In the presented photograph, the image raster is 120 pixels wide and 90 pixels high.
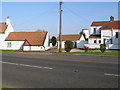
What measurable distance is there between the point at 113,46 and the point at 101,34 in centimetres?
714

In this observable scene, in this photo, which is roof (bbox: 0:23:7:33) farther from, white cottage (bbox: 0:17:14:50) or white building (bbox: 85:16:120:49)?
white building (bbox: 85:16:120:49)

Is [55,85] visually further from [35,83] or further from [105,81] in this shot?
[105,81]

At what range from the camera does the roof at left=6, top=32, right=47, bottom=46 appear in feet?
152

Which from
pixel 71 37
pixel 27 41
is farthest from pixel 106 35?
pixel 27 41

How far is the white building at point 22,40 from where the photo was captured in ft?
150

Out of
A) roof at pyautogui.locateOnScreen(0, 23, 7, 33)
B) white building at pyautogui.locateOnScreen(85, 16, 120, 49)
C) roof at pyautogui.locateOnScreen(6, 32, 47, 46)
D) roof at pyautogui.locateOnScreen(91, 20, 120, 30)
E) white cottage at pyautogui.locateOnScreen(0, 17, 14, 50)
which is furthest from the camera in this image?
roof at pyautogui.locateOnScreen(0, 23, 7, 33)

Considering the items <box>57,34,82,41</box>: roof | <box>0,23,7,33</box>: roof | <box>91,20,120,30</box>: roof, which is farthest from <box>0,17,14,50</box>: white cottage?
<box>91,20,120,30</box>: roof

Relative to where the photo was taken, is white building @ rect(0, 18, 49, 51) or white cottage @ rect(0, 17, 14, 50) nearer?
white building @ rect(0, 18, 49, 51)

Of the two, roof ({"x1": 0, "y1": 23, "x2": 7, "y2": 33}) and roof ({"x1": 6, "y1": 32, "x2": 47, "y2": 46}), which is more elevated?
roof ({"x1": 0, "y1": 23, "x2": 7, "y2": 33})

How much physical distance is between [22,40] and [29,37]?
Answer: 208 centimetres

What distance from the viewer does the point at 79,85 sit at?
7.10 m

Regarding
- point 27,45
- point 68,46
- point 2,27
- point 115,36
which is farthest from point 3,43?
point 115,36

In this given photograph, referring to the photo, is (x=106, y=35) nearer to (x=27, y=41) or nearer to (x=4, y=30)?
(x=27, y=41)

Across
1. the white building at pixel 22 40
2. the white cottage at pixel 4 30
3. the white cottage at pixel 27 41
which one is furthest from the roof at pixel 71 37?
the white cottage at pixel 4 30
